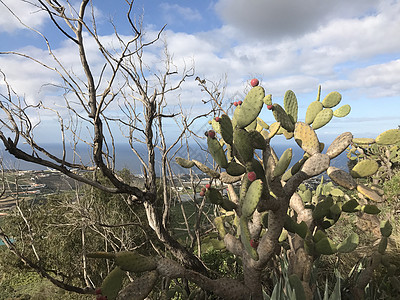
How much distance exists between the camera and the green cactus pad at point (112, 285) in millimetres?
1549

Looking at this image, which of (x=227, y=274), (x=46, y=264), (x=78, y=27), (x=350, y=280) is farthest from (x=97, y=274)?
(x=78, y=27)

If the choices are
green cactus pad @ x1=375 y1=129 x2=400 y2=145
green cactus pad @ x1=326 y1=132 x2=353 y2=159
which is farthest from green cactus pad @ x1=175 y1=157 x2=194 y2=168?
green cactus pad @ x1=375 y1=129 x2=400 y2=145

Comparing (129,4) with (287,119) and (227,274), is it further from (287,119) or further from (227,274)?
(227,274)

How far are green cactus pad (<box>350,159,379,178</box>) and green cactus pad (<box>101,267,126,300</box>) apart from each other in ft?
5.93

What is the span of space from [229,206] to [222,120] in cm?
83

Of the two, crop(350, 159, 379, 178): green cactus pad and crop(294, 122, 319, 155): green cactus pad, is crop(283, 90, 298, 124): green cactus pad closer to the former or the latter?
crop(294, 122, 319, 155): green cactus pad

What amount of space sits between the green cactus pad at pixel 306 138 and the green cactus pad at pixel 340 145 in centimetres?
10

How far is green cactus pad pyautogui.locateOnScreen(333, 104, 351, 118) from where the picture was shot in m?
2.37

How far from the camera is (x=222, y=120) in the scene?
5.64 feet

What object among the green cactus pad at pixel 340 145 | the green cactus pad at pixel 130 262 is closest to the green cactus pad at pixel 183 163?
the green cactus pad at pixel 130 262

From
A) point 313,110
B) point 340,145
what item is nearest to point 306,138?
point 340,145

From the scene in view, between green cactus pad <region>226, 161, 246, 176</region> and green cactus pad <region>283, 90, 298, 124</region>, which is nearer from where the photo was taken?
green cactus pad <region>226, 161, 246, 176</region>

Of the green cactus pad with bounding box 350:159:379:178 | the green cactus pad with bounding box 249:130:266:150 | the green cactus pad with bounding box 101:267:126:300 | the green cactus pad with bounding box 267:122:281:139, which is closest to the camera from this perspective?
the green cactus pad with bounding box 101:267:126:300

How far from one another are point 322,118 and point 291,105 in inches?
12.9
